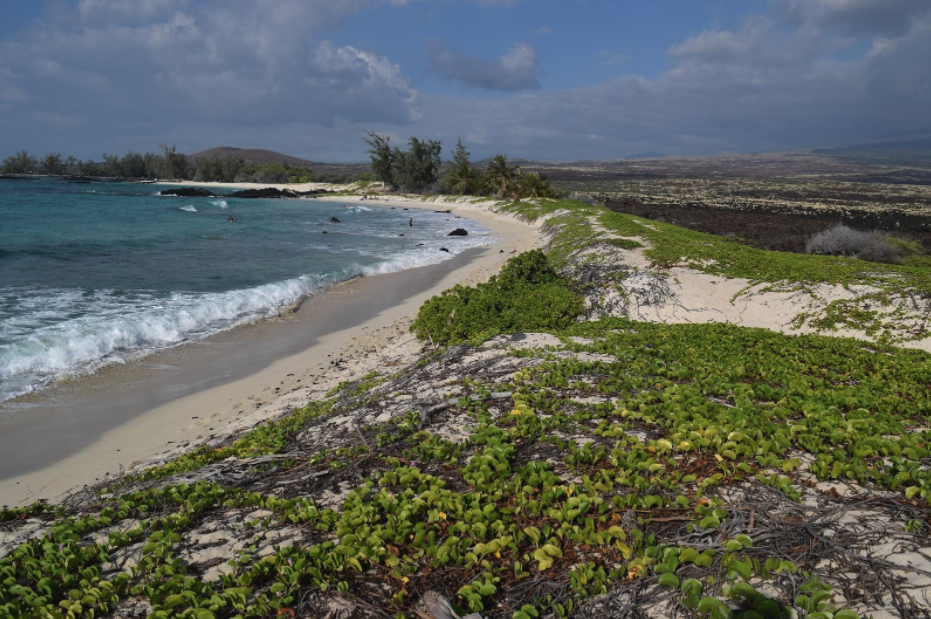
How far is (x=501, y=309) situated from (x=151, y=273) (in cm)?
1357

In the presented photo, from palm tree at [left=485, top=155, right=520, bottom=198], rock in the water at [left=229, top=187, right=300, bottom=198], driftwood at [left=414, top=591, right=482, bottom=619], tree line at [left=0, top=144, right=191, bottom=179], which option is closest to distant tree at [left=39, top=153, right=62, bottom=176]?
tree line at [left=0, top=144, right=191, bottom=179]

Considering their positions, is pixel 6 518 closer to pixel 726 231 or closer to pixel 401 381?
pixel 401 381

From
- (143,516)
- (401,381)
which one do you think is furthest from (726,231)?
(143,516)

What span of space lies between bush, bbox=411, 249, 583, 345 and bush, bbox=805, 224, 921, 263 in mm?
14275

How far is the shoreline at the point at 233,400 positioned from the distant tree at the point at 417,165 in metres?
56.8

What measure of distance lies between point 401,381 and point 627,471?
13.7 ft

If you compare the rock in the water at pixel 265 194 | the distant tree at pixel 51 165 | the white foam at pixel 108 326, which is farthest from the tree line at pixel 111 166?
the white foam at pixel 108 326

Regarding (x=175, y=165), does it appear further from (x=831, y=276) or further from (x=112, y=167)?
(x=831, y=276)

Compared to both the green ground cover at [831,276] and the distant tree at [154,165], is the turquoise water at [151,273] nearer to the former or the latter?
the green ground cover at [831,276]

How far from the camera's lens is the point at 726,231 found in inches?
1144

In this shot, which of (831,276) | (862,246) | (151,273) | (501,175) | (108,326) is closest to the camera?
(108,326)

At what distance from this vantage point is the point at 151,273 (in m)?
17.9

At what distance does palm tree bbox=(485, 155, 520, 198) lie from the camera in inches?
2036

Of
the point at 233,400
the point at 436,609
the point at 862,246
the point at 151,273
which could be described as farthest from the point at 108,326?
the point at 862,246
